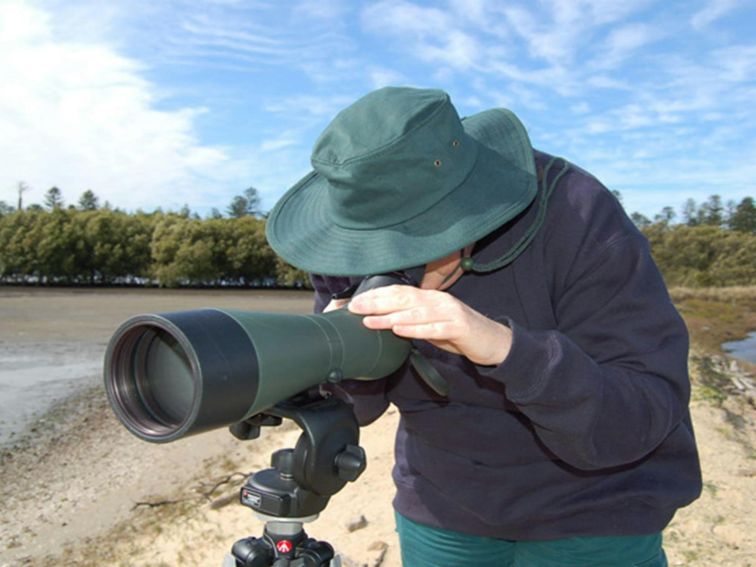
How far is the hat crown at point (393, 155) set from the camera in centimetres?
132

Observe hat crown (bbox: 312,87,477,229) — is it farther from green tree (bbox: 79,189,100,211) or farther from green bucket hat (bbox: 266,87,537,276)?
green tree (bbox: 79,189,100,211)

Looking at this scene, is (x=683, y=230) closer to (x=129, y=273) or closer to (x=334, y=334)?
(x=129, y=273)

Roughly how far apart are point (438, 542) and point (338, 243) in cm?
83

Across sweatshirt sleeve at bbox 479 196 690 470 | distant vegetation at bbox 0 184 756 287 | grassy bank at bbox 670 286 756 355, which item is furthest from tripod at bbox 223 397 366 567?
distant vegetation at bbox 0 184 756 287

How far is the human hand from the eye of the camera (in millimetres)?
1187

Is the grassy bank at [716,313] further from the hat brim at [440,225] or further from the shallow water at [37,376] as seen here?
the hat brim at [440,225]

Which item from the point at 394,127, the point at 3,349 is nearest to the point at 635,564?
the point at 394,127

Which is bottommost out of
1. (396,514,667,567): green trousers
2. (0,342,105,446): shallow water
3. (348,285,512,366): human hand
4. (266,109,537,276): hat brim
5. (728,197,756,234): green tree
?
(0,342,105,446): shallow water

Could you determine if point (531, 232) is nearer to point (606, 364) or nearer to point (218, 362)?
point (606, 364)

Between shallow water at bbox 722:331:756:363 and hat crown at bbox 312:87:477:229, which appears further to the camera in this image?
shallow water at bbox 722:331:756:363

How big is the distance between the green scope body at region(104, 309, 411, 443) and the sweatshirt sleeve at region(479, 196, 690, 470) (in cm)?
30

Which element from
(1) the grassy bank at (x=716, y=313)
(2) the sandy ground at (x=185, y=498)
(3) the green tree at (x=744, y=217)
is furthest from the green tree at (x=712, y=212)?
(2) the sandy ground at (x=185, y=498)

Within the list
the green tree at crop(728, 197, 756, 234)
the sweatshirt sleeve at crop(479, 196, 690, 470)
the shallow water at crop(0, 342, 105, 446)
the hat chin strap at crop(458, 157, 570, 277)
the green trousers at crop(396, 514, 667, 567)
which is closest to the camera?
the sweatshirt sleeve at crop(479, 196, 690, 470)

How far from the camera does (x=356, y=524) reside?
3.99 m
